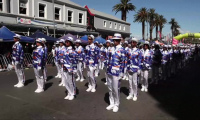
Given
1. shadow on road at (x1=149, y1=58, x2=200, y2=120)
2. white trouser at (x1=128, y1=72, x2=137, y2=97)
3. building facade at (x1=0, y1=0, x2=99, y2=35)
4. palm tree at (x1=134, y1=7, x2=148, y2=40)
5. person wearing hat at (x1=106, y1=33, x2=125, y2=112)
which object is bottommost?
shadow on road at (x1=149, y1=58, x2=200, y2=120)

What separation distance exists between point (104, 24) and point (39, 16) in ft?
52.1

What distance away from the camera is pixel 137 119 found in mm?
4594

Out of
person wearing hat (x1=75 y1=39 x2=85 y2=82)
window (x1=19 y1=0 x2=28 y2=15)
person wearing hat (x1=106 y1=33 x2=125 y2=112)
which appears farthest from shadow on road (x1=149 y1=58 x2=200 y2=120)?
window (x1=19 y1=0 x2=28 y2=15)

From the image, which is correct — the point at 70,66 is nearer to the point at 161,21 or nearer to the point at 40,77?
the point at 40,77

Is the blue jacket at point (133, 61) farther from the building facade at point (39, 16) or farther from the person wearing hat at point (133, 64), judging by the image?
the building facade at point (39, 16)

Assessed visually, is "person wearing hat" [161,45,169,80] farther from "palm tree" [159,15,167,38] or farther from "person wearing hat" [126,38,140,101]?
"palm tree" [159,15,167,38]

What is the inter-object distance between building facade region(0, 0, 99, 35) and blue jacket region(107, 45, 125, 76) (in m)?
14.3

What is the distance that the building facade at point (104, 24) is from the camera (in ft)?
100

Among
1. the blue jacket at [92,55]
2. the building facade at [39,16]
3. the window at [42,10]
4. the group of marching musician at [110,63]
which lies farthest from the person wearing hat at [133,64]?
the window at [42,10]

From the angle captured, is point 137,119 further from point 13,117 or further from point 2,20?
point 2,20

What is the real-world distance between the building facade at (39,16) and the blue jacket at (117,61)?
14251mm

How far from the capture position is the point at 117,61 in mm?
4902

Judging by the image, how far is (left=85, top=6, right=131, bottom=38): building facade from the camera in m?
30.6

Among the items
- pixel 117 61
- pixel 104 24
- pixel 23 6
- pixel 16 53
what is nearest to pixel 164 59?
pixel 117 61
